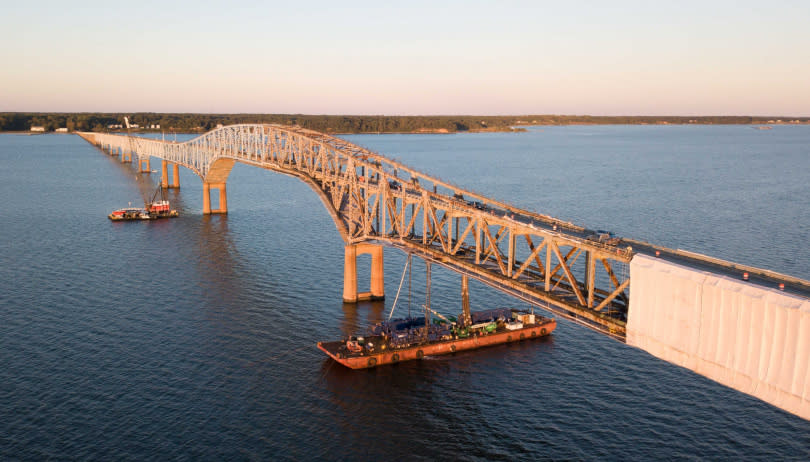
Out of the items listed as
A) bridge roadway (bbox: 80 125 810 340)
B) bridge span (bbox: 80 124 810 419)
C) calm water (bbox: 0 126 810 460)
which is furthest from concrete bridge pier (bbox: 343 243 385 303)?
bridge span (bbox: 80 124 810 419)

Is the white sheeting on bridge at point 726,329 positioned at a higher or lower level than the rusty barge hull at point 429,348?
higher

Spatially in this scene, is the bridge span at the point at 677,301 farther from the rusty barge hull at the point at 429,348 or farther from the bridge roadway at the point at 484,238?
the rusty barge hull at the point at 429,348

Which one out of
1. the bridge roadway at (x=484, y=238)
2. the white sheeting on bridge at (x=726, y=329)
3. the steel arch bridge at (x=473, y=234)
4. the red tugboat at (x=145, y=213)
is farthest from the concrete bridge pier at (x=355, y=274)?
the red tugboat at (x=145, y=213)

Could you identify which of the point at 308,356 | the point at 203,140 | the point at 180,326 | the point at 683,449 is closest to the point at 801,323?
the point at 683,449

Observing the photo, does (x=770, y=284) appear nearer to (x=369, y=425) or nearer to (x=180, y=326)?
(x=369, y=425)

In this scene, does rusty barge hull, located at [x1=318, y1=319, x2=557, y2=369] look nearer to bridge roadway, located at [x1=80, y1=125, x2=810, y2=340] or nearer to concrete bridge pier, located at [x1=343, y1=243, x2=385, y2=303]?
bridge roadway, located at [x1=80, y1=125, x2=810, y2=340]

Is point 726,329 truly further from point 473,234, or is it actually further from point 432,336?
point 473,234
